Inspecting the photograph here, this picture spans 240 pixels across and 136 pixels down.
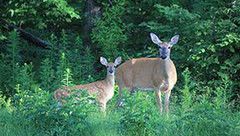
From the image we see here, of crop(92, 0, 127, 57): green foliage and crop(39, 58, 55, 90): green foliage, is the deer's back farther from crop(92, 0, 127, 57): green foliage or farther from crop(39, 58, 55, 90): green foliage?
crop(92, 0, 127, 57): green foliage

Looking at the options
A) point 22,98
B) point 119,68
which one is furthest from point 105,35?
point 22,98

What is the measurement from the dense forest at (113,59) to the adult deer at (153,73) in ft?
1.00

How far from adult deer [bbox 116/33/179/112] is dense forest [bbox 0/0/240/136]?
306 millimetres

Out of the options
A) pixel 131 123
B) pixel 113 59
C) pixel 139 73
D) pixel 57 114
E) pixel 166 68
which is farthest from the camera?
pixel 113 59

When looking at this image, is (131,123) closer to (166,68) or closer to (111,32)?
(166,68)

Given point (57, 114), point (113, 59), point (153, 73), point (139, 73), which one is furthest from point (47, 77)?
point (57, 114)

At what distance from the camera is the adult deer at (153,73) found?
11742 millimetres

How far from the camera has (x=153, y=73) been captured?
12188mm

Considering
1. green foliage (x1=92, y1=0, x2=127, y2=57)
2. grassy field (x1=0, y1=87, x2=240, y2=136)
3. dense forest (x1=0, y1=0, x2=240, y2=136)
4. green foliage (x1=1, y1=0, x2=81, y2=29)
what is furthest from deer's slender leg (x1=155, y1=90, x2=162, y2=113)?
green foliage (x1=1, y1=0, x2=81, y2=29)

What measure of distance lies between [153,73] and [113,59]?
2419 millimetres

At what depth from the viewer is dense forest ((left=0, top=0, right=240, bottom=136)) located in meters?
8.27

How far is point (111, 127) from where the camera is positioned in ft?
28.1

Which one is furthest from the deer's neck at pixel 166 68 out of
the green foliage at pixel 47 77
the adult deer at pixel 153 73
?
the green foliage at pixel 47 77

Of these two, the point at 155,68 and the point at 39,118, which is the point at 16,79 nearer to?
the point at 155,68
